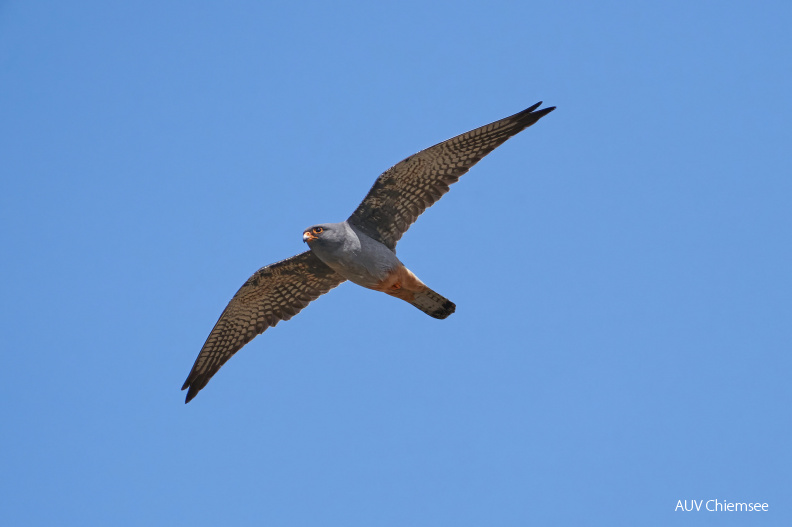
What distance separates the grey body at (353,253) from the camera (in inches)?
396

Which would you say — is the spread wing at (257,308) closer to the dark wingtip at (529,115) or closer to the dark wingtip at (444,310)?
the dark wingtip at (444,310)

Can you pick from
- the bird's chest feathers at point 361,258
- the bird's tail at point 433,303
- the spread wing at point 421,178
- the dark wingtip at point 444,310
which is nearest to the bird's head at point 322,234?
the bird's chest feathers at point 361,258

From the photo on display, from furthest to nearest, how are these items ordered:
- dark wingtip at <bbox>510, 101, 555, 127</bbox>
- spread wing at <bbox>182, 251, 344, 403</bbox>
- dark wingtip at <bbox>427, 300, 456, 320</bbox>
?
spread wing at <bbox>182, 251, 344, 403</bbox>
dark wingtip at <bbox>427, 300, 456, 320</bbox>
dark wingtip at <bbox>510, 101, 555, 127</bbox>

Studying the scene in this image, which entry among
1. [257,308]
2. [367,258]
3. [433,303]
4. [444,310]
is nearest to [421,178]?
[367,258]

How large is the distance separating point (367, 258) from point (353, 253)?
7.8 inches

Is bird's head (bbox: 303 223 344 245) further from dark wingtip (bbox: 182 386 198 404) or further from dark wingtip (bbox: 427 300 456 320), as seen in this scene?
dark wingtip (bbox: 182 386 198 404)

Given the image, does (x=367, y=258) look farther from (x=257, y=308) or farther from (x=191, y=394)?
(x=191, y=394)

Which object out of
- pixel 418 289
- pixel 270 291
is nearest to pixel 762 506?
pixel 418 289

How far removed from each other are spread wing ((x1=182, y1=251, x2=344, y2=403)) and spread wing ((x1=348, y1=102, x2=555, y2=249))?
46.8 inches

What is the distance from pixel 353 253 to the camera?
33.4ft

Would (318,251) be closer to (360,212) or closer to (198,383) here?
(360,212)

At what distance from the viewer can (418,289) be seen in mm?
10781

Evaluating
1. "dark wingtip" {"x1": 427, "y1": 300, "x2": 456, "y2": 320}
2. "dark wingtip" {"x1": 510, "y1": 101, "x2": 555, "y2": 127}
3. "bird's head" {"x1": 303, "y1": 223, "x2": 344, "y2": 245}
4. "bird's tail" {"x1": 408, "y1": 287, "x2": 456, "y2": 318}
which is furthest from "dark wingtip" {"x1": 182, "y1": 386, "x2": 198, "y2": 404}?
"dark wingtip" {"x1": 510, "y1": 101, "x2": 555, "y2": 127}

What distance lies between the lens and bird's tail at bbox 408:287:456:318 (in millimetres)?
10883
